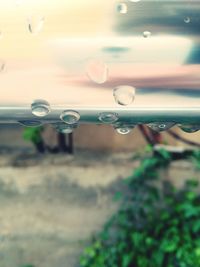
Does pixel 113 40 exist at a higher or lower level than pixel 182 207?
higher

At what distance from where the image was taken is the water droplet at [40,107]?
301 millimetres

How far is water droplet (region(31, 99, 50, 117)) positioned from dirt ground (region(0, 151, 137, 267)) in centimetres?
264

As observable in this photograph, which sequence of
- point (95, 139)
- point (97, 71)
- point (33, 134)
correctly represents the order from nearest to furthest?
1. point (97, 71)
2. point (33, 134)
3. point (95, 139)

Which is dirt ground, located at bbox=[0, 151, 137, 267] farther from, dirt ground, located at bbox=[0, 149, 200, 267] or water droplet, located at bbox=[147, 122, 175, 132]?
water droplet, located at bbox=[147, 122, 175, 132]

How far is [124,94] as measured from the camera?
0.97 feet

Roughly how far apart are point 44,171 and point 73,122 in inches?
105

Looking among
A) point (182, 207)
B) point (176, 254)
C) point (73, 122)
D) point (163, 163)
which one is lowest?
point (176, 254)

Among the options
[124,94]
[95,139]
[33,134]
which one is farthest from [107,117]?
[95,139]

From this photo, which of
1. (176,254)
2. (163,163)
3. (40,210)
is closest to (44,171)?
(40,210)

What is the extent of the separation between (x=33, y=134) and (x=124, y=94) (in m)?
2.50

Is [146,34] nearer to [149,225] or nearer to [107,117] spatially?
[107,117]

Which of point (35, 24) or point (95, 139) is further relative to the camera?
point (95, 139)

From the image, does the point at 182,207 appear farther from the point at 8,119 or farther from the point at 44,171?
the point at 8,119

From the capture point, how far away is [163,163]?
2896 millimetres
